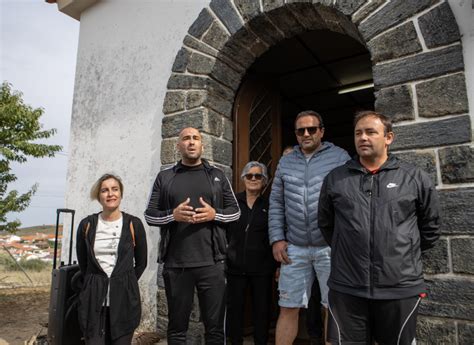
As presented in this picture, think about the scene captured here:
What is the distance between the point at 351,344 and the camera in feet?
6.30

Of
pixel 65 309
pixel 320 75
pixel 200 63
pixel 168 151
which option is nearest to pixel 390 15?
pixel 200 63

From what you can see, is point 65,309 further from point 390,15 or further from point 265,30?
point 390,15

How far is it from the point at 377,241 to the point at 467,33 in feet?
5.53

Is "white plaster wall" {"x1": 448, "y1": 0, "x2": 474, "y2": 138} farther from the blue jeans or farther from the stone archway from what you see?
the blue jeans

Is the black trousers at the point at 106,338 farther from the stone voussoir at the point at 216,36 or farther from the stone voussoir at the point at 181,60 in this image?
the stone voussoir at the point at 216,36

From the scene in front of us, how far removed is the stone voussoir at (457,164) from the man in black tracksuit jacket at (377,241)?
610 millimetres

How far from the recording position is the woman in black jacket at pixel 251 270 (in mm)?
2939

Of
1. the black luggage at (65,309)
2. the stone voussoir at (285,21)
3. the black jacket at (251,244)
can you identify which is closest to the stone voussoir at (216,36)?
the stone voussoir at (285,21)

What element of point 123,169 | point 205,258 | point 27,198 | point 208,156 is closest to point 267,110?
point 208,156

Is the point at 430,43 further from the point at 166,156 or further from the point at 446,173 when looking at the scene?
the point at 166,156

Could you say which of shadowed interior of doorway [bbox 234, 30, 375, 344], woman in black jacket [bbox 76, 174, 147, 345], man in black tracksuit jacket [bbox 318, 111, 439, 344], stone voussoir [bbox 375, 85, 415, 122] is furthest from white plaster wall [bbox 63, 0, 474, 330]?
man in black tracksuit jacket [bbox 318, 111, 439, 344]

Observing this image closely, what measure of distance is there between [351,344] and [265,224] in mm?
1314

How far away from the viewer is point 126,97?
4.38 m

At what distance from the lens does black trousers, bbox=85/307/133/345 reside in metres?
2.40
